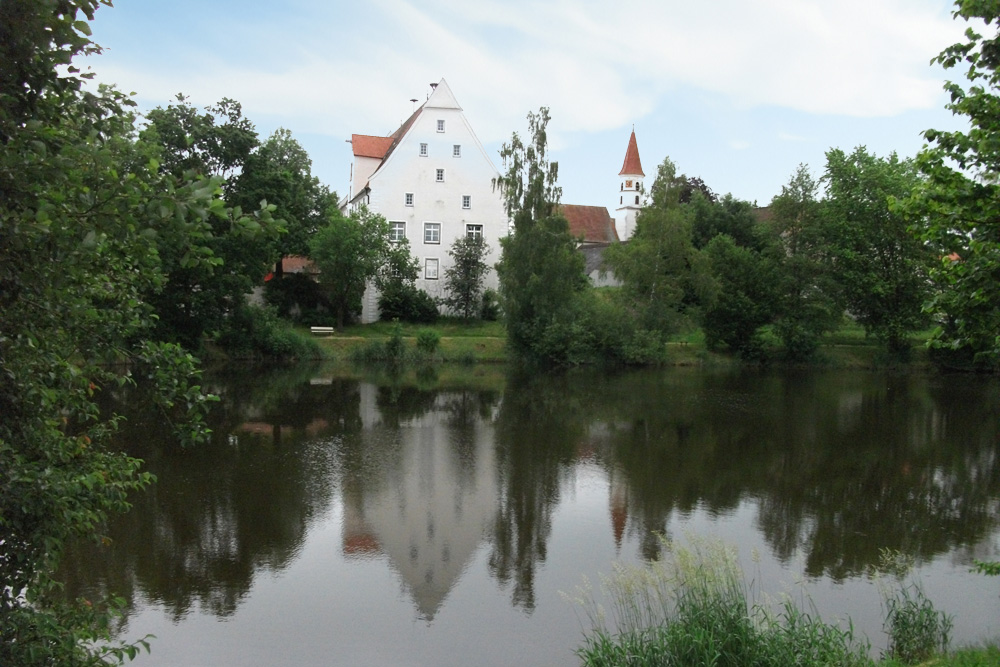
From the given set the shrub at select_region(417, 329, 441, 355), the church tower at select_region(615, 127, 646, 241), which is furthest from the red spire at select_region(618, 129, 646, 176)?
the shrub at select_region(417, 329, 441, 355)

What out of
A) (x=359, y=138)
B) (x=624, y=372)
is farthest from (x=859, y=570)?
(x=359, y=138)

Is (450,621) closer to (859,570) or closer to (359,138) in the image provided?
(859,570)

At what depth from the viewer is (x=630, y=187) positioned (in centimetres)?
8069

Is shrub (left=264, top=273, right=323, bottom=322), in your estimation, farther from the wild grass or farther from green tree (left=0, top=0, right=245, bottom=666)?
green tree (left=0, top=0, right=245, bottom=666)

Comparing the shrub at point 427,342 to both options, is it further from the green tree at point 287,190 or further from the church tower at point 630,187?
the church tower at point 630,187

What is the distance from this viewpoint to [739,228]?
54.5 m

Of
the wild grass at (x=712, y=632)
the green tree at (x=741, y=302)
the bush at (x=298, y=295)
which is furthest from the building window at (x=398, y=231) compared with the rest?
the wild grass at (x=712, y=632)

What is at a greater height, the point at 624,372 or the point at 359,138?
the point at 359,138

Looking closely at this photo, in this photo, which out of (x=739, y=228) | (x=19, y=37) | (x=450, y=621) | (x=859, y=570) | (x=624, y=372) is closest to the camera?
(x=19, y=37)

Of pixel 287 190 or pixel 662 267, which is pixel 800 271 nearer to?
pixel 662 267

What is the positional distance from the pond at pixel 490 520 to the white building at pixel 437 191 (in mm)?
24535

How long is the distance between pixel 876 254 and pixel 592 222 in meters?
33.5

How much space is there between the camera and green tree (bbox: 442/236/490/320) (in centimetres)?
4741

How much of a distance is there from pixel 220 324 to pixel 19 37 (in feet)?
114
